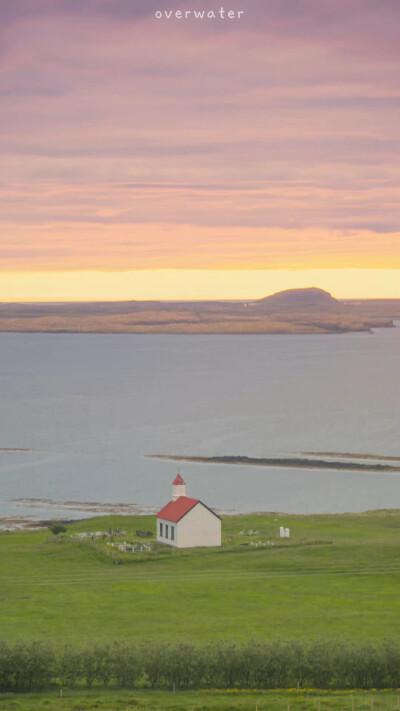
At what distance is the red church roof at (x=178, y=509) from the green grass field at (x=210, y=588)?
2553mm

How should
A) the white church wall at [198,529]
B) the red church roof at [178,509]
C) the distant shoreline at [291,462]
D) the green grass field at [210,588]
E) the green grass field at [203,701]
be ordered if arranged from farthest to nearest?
the distant shoreline at [291,462]
the white church wall at [198,529]
the red church roof at [178,509]
the green grass field at [210,588]
the green grass field at [203,701]

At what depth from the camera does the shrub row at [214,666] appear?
129 ft

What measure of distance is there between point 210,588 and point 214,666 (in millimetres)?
18127

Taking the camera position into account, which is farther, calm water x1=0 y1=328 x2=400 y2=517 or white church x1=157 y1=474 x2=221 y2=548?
calm water x1=0 y1=328 x2=400 y2=517

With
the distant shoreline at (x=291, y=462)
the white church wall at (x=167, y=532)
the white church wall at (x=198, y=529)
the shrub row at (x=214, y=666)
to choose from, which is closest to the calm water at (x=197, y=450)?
the distant shoreline at (x=291, y=462)

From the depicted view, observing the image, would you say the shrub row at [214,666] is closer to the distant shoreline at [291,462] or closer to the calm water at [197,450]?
the calm water at [197,450]

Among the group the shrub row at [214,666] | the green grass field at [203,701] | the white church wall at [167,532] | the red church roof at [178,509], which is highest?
the red church roof at [178,509]

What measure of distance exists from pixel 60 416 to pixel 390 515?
337ft

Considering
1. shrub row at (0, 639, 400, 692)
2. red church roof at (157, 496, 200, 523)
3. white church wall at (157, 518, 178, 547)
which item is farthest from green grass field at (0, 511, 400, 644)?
shrub row at (0, 639, 400, 692)

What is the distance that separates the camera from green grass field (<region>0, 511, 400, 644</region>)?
48.4m

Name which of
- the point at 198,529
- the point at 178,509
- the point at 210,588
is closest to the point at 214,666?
the point at 210,588

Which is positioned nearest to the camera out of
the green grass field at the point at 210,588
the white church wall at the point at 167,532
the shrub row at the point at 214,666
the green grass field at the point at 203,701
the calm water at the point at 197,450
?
the green grass field at the point at 203,701

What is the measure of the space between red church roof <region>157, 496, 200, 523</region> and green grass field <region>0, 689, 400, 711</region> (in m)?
30.1

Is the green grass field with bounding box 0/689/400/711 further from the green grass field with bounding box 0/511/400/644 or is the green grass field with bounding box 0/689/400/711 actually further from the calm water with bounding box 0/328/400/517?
the calm water with bounding box 0/328/400/517
